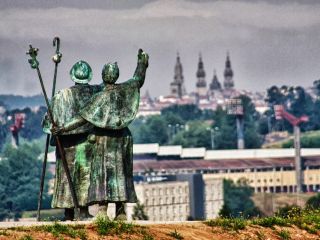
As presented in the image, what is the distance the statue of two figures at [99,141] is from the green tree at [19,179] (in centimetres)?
13174

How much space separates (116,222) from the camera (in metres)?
22.2

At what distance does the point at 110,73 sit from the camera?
24.4 metres

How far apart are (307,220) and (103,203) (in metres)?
2.92

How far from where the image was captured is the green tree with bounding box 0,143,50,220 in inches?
6550

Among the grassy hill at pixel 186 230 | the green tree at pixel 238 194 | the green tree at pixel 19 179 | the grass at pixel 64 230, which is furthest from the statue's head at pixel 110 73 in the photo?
the green tree at pixel 238 194

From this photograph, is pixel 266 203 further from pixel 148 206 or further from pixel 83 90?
pixel 83 90

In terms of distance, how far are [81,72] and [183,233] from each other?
137 inches

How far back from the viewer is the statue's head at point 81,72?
24.9 m

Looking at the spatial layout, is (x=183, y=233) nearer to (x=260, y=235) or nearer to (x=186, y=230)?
(x=186, y=230)

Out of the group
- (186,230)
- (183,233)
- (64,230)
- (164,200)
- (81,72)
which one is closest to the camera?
(64,230)

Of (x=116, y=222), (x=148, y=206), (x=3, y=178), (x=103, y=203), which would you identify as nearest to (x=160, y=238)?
(x=116, y=222)

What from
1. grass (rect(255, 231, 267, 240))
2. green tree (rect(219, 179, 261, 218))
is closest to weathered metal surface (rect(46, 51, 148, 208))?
grass (rect(255, 231, 267, 240))

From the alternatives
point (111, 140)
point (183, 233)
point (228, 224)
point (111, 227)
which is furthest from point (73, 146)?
point (111, 227)

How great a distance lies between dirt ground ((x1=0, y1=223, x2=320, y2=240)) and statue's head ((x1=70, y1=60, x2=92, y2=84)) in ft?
9.18
